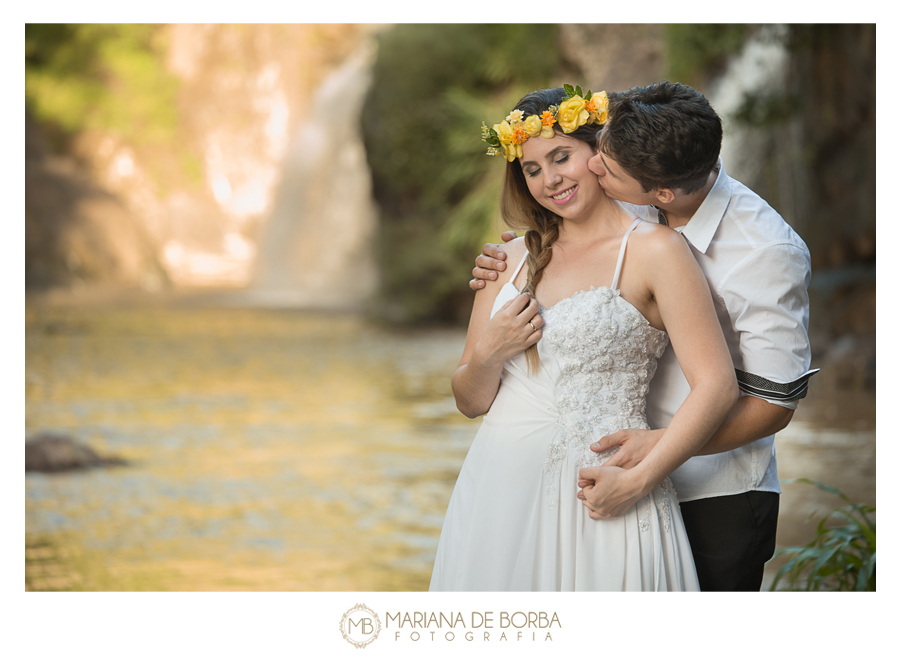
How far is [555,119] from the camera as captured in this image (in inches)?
58.6

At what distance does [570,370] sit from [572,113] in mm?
456

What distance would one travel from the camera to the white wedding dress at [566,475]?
4.83 feet

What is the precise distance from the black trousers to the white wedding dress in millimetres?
89

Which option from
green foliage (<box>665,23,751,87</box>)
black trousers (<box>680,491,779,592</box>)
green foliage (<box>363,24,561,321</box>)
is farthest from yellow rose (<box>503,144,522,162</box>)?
green foliage (<box>363,24,561,321</box>)

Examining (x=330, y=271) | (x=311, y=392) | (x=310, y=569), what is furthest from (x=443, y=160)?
(x=310, y=569)

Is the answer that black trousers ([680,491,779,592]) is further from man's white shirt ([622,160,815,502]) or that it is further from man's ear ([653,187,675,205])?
man's ear ([653,187,675,205])

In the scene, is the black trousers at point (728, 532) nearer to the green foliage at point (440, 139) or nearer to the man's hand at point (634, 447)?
the man's hand at point (634, 447)

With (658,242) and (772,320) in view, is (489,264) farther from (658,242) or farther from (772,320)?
(772,320)

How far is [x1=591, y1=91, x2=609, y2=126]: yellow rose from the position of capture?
146 cm

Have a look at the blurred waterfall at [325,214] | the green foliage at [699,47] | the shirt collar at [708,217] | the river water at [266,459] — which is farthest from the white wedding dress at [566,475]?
the blurred waterfall at [325,214]

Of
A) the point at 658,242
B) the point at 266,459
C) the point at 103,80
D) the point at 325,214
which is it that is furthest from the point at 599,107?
the point at 103,80

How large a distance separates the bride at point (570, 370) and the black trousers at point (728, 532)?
Result: 3.7 inches
